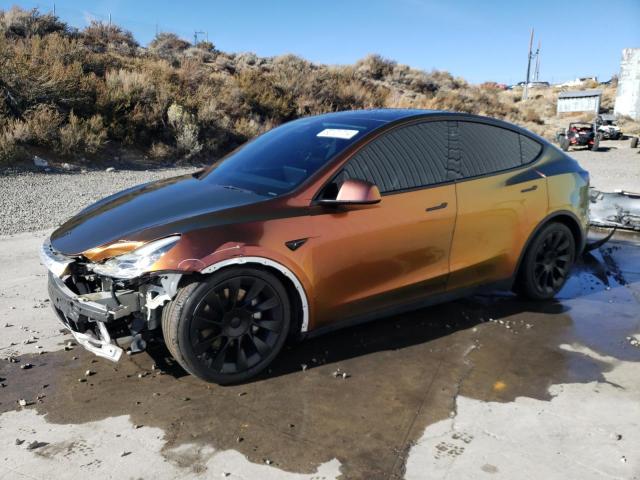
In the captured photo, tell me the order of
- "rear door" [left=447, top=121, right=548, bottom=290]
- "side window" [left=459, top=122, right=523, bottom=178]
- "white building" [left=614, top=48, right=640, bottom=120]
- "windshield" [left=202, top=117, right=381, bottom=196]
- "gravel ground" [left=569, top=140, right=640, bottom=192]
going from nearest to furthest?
"windshield" [left=202, top=117, right=381, bottom=196]
"rear door" [left=447, top=121, right=548, bottom=290]
"side window" [left=459, top=122, right=523, bottom=178]
"gravel ground" [left=569, top=140, right=640, bottom=192]
"white building" [left=614, top=48, right=640, bottom=120]

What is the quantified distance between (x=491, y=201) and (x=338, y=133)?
135 centimetres

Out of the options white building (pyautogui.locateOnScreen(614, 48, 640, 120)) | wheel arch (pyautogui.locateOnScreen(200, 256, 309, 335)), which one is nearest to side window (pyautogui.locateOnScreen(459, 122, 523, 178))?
wheel arch (pyautogui.locateOnScreen(200, 256, 309, 335))

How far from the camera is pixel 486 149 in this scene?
4.68 metres

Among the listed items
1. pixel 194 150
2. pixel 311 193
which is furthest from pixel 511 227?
pixel 194 150

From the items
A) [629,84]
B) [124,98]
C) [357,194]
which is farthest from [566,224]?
[629,84]

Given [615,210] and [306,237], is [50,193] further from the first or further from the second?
[615,210]

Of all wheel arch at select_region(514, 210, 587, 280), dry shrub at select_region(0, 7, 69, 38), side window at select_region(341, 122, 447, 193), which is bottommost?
wheel arch at select_region(514, 210, 587, 280)

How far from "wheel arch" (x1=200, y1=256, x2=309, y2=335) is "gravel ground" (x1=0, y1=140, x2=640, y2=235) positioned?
5471mm

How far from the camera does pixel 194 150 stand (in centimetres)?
→ 1579

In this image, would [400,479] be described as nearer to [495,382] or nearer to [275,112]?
[495,382]

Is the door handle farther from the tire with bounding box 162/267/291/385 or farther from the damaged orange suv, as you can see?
the tire with bounding box 162/267/291/385

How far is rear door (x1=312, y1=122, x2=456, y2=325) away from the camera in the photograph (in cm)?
376

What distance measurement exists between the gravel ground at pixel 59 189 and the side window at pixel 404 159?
5683mm

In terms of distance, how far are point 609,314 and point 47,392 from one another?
4481 mm
